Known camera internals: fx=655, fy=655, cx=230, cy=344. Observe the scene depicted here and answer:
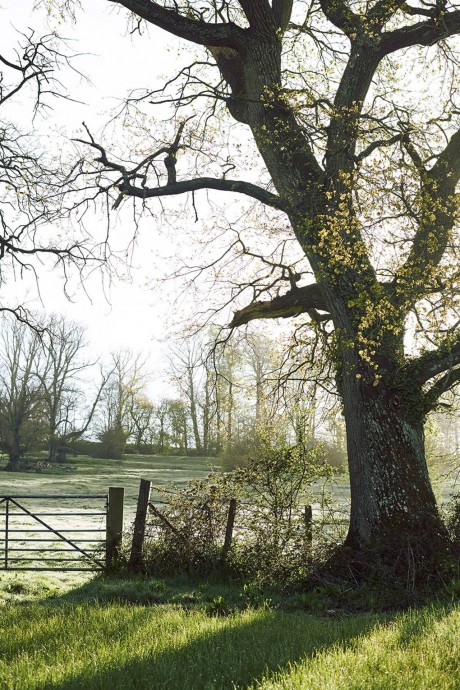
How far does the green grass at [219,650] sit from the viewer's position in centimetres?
456

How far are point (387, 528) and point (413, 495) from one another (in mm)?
664

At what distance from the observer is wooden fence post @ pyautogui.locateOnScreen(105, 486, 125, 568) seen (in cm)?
1145

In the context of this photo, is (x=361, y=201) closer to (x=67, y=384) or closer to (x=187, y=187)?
(x=187, y=187)

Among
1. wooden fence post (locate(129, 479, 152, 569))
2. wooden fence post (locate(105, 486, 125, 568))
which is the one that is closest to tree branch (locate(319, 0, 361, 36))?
wooden fence post (locate(129, 479, 152, 569))

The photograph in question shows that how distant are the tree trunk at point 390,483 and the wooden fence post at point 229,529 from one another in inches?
81.1

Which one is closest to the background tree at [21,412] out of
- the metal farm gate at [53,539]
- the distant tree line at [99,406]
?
the distant tree line at [99,406]

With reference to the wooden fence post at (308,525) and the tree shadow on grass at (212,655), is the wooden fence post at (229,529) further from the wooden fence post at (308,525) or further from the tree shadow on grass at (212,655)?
the tree shadow on grass at (212,655)

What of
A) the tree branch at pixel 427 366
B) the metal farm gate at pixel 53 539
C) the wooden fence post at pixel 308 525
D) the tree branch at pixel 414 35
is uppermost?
the tree branch at pixel 414 35

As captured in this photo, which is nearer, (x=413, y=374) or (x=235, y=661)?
(x=235, y=661)

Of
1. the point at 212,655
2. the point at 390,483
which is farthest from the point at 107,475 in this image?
the point at 212,655

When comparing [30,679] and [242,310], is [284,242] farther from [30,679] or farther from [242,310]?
[30,679]

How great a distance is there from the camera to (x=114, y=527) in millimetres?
11477

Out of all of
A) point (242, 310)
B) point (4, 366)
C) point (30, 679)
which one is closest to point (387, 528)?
point (242, 310)

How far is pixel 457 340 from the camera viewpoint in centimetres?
1027
